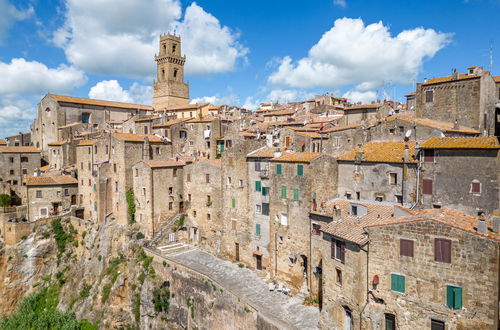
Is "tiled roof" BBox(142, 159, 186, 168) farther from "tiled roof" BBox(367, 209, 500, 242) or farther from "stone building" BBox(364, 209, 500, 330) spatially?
"stone building" BBox(364, 209, 500, 330)

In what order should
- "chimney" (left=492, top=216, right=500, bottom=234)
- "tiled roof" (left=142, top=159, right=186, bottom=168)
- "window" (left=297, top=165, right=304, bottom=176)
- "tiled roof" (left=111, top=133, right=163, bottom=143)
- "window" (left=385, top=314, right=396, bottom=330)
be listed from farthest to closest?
"tiled roof" (left=111, top=133, right=163, bottom=143) < "tiled roof" (left=142, top=159, right=186, bottom=168) < "window" (left=297, top=165, right=304, bottom=176) < "window" (left=385, top=314, right=396, bottom=330) < "chimney" (left=492, top=216, right=500, bottom=234)

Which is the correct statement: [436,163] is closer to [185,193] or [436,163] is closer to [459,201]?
[459,201]

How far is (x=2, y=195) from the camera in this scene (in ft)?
166

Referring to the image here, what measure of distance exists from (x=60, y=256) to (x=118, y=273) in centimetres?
1498

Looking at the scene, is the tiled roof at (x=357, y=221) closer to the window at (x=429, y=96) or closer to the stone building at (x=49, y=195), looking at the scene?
the window at (x=429, y=96)

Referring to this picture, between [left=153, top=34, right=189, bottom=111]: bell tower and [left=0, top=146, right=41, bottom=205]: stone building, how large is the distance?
33498 mm

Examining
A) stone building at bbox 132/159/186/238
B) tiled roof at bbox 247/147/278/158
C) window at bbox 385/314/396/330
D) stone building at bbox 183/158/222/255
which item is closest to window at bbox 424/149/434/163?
window at bbox 385/314/396/330

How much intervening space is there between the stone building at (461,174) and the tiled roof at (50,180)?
155ft

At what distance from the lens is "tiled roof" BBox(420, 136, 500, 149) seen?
22.2 m

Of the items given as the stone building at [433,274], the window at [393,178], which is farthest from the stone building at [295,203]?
the stone building at [433,274]

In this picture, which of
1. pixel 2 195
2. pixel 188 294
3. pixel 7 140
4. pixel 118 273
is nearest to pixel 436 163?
pixel 188 294

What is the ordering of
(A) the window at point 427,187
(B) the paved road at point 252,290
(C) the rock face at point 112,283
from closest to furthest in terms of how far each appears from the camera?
(A) the window at point 427,187, (B) the paved road at point 252,290, (C) the rock face at point 112,283

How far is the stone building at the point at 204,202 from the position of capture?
39.0 meters

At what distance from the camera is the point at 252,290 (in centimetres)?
3050
